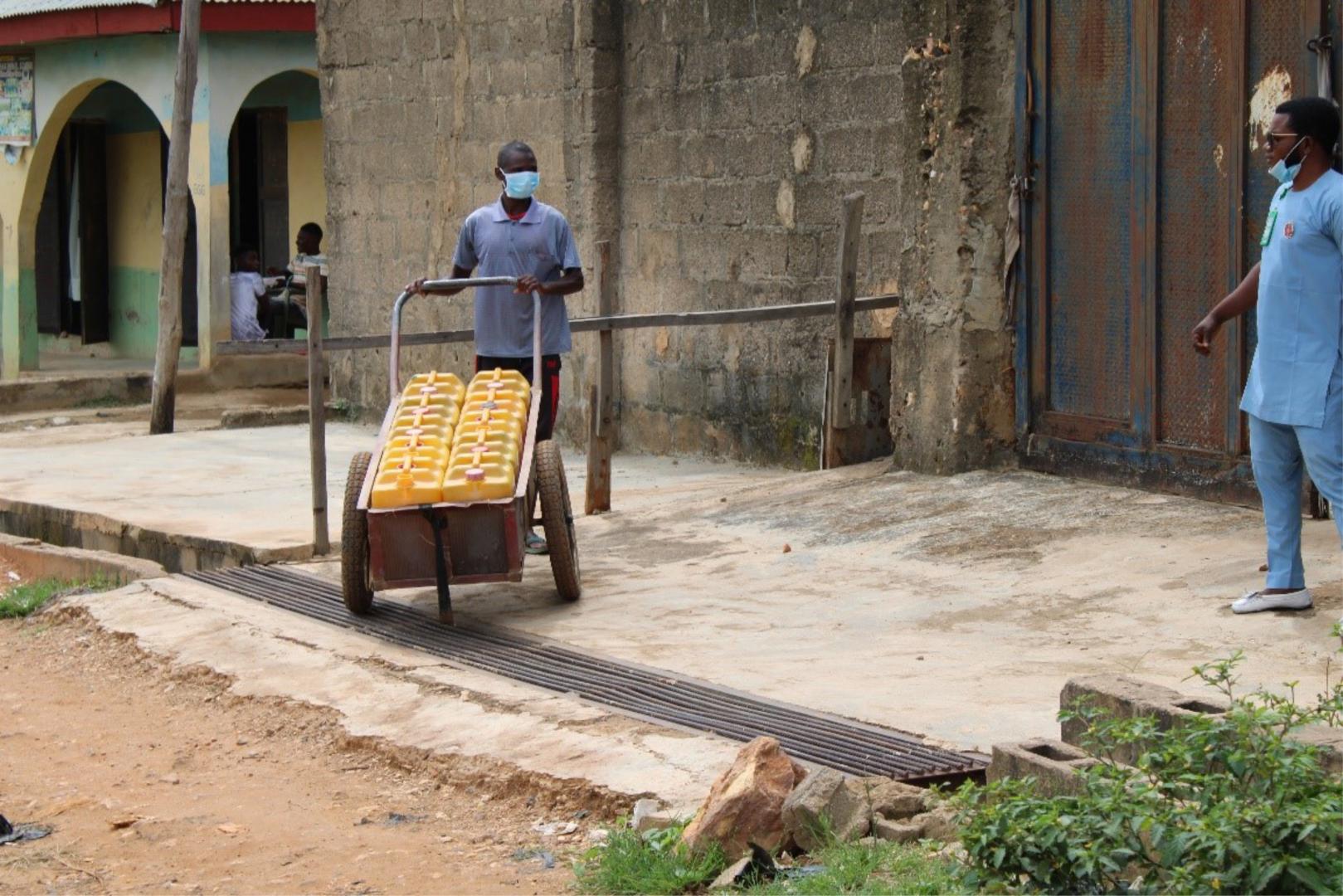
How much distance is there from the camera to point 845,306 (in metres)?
9.54

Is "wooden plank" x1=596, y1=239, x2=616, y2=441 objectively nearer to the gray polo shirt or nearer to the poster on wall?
the gray polo shirt

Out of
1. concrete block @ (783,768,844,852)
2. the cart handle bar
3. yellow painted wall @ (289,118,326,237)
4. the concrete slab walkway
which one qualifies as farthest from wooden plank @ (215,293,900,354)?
yellow painted wall @ (289,118,326,237)

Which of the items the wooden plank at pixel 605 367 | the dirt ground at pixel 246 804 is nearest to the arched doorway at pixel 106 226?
the wooden plank at pixel 605 367

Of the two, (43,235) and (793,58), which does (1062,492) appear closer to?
(793,58)

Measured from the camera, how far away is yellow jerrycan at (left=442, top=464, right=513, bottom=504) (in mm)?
6953

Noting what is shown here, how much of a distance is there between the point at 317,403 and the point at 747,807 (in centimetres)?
442

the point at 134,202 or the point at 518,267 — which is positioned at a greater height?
the point at 134,202

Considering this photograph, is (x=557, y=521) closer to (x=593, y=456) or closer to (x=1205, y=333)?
(x=593, y=456)

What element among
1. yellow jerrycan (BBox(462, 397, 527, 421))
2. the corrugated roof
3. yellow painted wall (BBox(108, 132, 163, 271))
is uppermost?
the corrugated roof

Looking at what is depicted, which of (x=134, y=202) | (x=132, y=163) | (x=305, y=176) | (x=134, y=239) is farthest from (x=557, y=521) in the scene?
(x=132, y=163)

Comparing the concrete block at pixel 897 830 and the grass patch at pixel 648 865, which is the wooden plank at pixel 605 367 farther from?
the concrete block at pixel 897 830

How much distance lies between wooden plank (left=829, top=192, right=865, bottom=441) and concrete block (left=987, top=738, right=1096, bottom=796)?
16.3 feet

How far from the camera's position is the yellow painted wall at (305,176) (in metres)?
19.5

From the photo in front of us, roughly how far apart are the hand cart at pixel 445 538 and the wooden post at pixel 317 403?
43.4 inches
